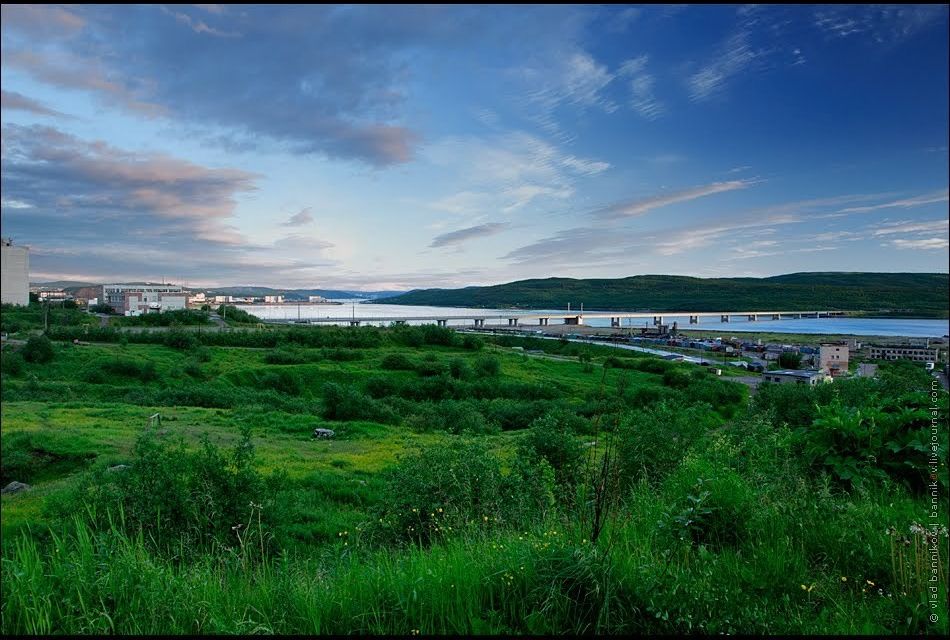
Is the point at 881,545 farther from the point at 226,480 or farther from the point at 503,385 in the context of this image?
the point at 503,385

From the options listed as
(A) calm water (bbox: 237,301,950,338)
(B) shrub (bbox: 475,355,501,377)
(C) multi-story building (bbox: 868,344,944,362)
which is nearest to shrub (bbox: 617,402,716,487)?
(A) calm water (bbox: 237,301,950,338)

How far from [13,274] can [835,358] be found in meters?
26.5

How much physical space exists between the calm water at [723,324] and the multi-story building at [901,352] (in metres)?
0.35

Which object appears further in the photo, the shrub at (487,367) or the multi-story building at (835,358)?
the shrub at (487,367)

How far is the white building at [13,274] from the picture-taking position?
2.21m

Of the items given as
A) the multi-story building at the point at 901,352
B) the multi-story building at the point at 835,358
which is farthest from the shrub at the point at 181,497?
the multi-story building at the point at 835,358

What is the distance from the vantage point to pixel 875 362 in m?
15.2

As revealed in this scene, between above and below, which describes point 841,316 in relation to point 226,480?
above

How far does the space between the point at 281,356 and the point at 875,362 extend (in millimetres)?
45372

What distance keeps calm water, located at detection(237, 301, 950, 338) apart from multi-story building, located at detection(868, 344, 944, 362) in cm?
35

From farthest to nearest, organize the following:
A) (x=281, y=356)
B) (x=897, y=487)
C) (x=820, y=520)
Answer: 1. (x=281, y=356)
2. (x=897, y=487)
3. (x=820, y=520)

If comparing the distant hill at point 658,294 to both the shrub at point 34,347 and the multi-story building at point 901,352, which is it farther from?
the shrub at point 34,347

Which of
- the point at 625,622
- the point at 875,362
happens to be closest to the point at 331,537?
the point at 625,622

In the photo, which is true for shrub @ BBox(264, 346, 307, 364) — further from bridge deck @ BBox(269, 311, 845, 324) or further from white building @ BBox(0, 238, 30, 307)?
white building @ BBox(0, 238, 30, 307)
